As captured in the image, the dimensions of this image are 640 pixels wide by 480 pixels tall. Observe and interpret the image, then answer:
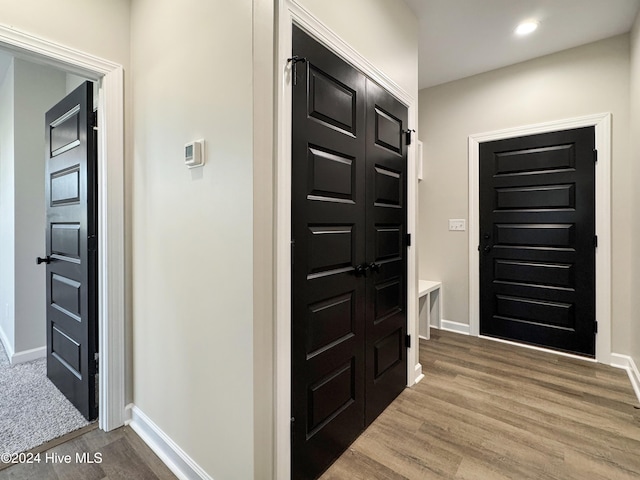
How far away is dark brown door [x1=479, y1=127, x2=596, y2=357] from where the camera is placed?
283 centimetres

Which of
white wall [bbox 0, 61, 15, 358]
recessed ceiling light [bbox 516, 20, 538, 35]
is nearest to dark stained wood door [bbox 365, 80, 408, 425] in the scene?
recessed ceiling light [bbox 516, 20, 538, 35]

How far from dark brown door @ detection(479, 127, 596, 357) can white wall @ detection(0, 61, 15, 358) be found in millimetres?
4604

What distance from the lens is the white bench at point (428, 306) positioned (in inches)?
131

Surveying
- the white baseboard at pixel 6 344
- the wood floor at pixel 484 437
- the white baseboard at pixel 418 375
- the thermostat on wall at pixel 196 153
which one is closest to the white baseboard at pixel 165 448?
the wood floor at pixel 484 437

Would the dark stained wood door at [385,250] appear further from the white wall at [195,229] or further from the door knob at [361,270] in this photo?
the white wall at [195,229]

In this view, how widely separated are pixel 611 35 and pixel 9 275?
580 cm

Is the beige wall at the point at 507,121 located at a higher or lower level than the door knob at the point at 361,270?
higher

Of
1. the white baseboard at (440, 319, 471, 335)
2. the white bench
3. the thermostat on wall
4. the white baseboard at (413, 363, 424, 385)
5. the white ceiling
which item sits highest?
the white ceiling

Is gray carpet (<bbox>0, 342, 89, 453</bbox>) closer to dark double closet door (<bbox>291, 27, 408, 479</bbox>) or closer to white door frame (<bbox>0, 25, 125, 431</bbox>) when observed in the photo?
white door frame (<bbox>0, 25, 125, 431</bbox>)

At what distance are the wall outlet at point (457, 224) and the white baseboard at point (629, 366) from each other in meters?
1.67

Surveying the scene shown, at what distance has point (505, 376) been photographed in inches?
99.5

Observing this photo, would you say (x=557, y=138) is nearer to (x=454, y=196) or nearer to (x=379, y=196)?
(x=454, y=196)

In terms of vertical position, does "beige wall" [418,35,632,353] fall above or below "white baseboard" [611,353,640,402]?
above

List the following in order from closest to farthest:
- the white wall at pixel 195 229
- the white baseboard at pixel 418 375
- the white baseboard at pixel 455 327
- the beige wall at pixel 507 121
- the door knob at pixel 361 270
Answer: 1. the white wall at pixel 195 229
2. the door knob at pixel 361 270
3. the white baseboard at pixel 418 375
4. the beige wall at pixel 507 121
5. the white baseboard at pixel 455 327
